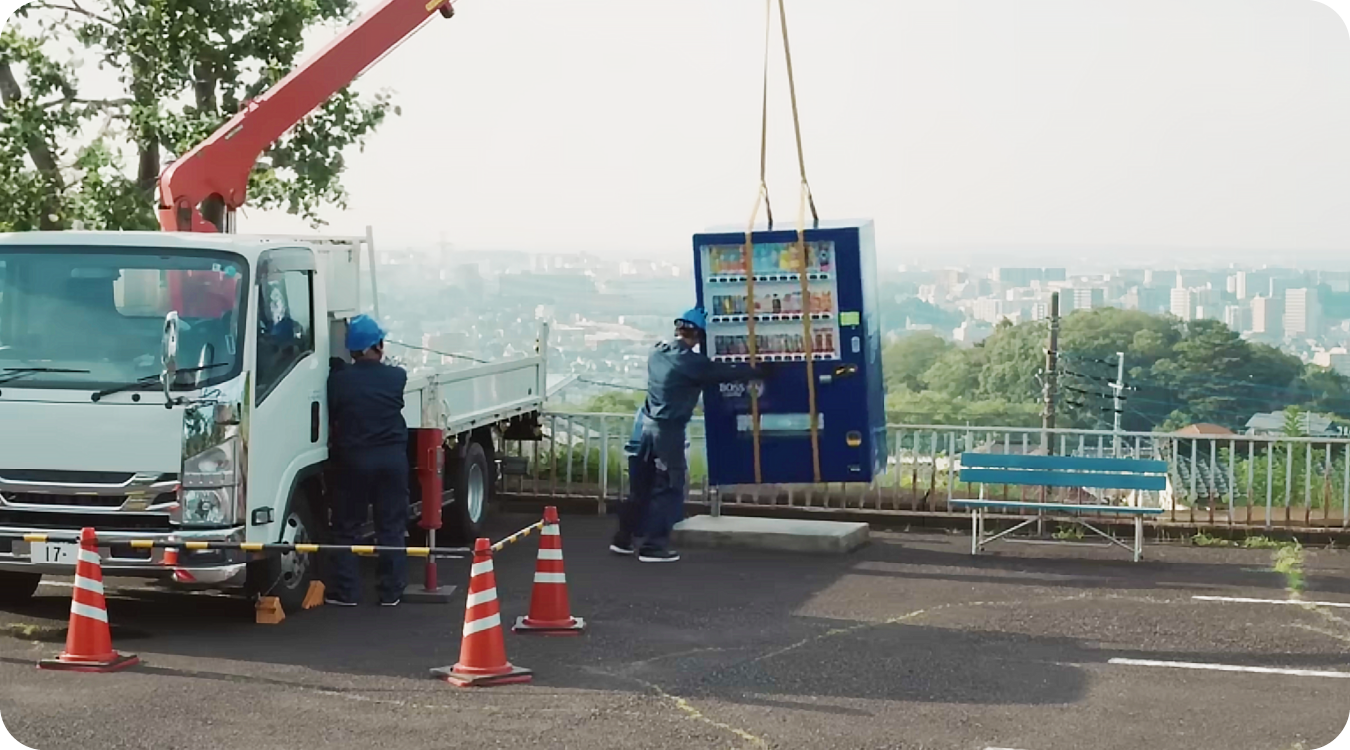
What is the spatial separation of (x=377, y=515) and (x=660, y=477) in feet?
8.79

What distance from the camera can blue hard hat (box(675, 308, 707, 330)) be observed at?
12.6 m

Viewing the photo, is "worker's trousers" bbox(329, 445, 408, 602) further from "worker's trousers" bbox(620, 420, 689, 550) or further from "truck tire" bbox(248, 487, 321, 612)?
"worker's trousers" bbox(620, 420, 689, 550)

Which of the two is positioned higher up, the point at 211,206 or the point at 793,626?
the point at 211,206

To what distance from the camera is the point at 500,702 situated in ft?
25.6

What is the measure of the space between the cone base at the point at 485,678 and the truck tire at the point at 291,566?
2038 millimetres

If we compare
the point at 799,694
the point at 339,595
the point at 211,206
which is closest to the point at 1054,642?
the point at 799,694

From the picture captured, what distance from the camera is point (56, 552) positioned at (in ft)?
30.2

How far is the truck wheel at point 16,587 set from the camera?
1050cm

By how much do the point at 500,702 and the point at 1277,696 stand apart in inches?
150

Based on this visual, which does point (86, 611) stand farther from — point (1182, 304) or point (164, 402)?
point (1182, 304)

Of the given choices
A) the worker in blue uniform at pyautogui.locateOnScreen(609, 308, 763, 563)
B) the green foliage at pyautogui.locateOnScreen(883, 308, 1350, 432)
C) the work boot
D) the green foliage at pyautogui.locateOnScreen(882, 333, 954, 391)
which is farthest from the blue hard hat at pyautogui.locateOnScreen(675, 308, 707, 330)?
the green foliage at pyautogui.locateOnScreen(882, 333, 954, 391)

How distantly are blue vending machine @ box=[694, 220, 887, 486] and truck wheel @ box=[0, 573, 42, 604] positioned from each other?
5225mm

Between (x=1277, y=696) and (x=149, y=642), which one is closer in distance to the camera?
(x=1277, y=696)

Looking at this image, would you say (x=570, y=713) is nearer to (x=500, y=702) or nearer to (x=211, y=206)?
(x=500, y=702)
